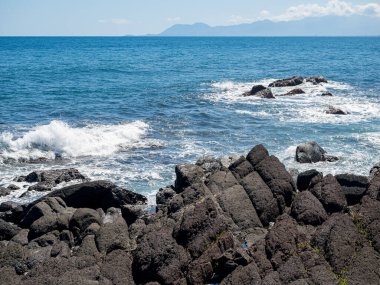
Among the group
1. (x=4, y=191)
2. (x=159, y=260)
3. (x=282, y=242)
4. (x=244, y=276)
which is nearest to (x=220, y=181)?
(x=282, y=242)

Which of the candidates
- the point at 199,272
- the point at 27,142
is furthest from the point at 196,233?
the point at 27,142

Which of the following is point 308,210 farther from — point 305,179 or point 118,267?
point 118,267

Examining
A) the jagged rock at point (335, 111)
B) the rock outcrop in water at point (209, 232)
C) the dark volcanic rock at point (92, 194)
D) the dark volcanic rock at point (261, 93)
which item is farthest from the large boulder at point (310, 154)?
the dark volcanic rock at point (261, 93)

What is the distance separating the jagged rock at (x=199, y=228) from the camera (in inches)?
615

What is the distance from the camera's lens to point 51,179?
26203mm

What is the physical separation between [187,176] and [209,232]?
6.22m

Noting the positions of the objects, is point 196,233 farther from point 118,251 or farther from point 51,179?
point 51,179

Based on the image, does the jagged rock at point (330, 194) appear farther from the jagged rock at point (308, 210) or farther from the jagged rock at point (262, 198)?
the jagged rock at point (262, 198)

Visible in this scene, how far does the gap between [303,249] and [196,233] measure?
148 inches

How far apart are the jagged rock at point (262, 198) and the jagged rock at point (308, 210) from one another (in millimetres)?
897

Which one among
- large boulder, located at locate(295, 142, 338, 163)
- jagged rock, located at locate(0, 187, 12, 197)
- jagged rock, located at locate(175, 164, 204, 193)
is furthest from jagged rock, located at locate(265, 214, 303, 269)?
jagged rock, located at locate(0, 187, 12, 197)

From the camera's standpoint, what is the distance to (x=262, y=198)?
19250 mm

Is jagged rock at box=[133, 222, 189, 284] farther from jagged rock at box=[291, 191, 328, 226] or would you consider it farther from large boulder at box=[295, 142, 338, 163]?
large boulder at box=[295, 142, 338, 163]

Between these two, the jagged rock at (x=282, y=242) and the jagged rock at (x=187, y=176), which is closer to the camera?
the jagged rock at (x=282, y=242)
